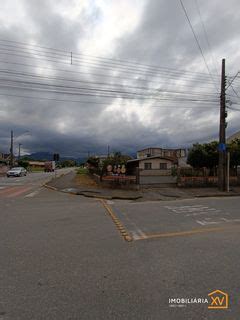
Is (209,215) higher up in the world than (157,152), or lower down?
lower down

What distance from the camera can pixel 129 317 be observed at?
10.7ft

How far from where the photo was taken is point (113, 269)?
15.7ft

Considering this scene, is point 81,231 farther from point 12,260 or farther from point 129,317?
point 129,317

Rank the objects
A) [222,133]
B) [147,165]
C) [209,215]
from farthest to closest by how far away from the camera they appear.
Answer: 1. [147,165]
2. [222,133]
3. [209,215]

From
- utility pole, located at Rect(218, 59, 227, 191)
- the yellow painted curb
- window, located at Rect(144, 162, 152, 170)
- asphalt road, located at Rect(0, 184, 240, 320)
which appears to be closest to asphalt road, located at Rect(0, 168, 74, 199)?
the yellow painted curb

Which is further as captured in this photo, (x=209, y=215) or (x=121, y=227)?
(x=209, y=215)

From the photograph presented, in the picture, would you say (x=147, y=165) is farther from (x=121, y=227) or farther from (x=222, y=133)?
(x=121, y=227)

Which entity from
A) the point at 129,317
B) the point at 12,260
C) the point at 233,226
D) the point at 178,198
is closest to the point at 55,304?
the point at 129,317

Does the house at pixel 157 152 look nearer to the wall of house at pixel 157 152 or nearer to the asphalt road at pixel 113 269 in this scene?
the wall of house at pixel 157 152

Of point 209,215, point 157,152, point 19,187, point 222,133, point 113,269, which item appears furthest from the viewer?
point 157,152

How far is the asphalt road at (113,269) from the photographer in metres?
3.46

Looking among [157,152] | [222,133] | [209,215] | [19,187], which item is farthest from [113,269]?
[157,152]

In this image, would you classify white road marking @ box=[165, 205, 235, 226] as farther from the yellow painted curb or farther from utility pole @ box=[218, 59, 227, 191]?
utility pole @ box=[218, 59, 227, 191]

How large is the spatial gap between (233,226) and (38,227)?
565cm
